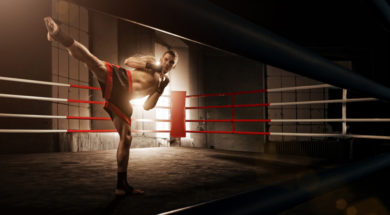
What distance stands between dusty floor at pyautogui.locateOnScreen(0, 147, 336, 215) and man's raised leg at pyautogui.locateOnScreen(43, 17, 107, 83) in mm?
672

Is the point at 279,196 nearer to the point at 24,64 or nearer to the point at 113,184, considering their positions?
the point at 113,184

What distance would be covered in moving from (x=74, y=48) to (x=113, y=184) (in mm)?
962

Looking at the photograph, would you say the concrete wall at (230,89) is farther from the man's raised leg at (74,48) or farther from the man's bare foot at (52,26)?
the man's bare foot at (52,26)

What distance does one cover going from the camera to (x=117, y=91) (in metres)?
1.55

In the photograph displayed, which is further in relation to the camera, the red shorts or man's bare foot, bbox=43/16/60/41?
the red shorts

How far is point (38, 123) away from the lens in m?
3.62

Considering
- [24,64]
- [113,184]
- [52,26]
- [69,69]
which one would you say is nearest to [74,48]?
[52,26]

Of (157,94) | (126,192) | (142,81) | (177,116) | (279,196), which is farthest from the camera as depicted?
(177,116)

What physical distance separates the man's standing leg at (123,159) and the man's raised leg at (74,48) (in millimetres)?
283

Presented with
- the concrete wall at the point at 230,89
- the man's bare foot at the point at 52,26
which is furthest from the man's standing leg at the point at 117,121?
the concrete wall at the point at 230,89

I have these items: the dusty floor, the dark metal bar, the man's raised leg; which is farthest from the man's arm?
the dark metal bar

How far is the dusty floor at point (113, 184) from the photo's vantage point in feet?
4.28

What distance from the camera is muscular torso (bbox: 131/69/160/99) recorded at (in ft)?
5.50

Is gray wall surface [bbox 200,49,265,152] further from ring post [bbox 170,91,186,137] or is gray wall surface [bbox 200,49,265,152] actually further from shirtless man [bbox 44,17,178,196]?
shirtless man [bbox 44,17,178,196]
